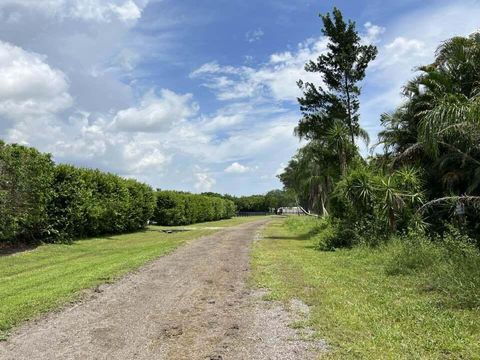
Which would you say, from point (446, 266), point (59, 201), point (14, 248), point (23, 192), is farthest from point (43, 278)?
point (59, 201)

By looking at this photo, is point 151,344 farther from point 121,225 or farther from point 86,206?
point 121,225

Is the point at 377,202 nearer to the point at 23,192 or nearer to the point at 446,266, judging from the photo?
the point at 446,266

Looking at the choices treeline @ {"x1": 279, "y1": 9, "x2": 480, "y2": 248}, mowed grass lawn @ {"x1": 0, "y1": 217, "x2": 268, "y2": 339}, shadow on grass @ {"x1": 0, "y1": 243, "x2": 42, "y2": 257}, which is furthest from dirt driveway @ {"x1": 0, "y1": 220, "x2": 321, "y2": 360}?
shadow on grass @ {"x1": 0, "y1": 243, "x2": 42, "y2": 257}

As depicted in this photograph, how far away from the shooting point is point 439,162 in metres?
17.2

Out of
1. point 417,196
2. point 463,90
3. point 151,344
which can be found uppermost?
point 463,90

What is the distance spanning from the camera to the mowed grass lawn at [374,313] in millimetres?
5535

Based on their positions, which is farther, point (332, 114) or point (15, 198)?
point (332, 114)

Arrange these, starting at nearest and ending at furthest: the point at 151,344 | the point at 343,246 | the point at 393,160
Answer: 1. the point at 151,344
2. the point at 343,246
3. the point at 393,160

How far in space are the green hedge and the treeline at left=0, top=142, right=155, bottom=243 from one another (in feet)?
31.4

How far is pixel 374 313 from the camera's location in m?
7.19

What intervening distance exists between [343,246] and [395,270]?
6.73 m

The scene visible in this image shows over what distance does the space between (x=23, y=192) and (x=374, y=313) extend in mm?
16251

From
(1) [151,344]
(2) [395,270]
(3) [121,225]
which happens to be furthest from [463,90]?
(3) [121,225]

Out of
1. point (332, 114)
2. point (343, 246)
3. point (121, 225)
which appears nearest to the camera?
point (343, 246)
